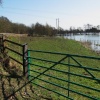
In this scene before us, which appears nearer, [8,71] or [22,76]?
[22,76]

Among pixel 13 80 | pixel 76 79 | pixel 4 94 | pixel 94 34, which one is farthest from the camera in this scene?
pixel 94 34

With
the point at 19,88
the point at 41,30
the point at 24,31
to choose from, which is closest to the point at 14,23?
the point at 24,31

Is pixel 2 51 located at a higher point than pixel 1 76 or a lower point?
higher

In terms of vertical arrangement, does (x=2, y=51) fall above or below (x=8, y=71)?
above

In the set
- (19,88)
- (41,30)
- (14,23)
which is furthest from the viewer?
(41,30)

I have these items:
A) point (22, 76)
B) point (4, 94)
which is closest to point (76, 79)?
point (22, 76)

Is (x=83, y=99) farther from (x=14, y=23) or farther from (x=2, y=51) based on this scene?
(x=14, y=23)

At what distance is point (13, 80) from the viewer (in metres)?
8.67

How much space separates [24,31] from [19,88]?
2231 inches

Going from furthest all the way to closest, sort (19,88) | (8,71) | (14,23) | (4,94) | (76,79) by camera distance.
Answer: (14,23) → (76,79) → (8,71) → (19,88) → (4,94)

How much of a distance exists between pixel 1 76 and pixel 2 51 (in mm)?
2408

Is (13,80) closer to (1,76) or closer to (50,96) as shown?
(1,76)

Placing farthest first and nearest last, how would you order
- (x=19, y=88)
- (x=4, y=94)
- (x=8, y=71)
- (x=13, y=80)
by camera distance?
(x=8, y=71), (x=13, y=80), (x=19, y=88), (x=4, y=94)

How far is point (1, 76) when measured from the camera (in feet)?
29.4
